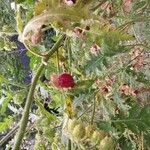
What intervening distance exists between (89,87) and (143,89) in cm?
19

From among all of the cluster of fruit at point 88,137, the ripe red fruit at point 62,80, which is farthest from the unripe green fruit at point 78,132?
the ripe red fruit at point 62,80

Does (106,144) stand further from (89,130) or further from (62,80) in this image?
(62,80)

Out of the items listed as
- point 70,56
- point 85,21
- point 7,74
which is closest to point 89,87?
point 70,56

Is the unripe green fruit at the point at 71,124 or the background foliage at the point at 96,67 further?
the unripe green fruit at the point at 71,124

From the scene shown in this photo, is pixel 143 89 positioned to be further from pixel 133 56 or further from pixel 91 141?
pixel 91 141

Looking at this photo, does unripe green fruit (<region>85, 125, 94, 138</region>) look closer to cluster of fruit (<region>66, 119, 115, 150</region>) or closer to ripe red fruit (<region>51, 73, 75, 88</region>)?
cluster of fruit (<region>66, 119, 115, 150</region>)

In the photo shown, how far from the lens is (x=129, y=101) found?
1.08 m

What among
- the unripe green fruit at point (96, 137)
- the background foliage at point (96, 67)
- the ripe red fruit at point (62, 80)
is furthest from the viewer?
the ripe red fruit at point (62, 80)

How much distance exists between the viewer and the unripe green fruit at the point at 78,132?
0.67 m

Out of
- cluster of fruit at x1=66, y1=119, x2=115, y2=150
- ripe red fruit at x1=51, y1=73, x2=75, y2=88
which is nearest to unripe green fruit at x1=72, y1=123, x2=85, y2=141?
cluster of fruit at x1=66, y1=119, x2=115, y2=150

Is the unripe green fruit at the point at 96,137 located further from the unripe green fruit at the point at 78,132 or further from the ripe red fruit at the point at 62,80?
the ripe red fruit at the point at 62,80

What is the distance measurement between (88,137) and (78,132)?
0.9 inches

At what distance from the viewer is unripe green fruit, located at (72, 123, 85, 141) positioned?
668mm

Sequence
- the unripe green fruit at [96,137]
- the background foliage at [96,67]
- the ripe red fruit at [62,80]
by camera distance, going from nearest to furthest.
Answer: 1. the background foliage at [96,67]
2. the unripe green fruit at [96,137]
3. the ripe red fruit at [62,80]
